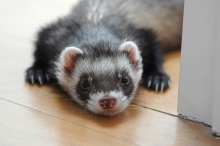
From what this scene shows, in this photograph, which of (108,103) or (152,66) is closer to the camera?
(108,103)

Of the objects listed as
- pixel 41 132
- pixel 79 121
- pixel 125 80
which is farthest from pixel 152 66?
pixel 41 132

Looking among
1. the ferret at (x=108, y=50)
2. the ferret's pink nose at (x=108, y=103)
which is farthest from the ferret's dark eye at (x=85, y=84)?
the ferret's pink nose at (x=108, y=103)

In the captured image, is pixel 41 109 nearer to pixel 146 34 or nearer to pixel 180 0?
pixel 146 34

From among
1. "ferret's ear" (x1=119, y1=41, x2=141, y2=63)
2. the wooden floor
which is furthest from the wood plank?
"ferret's ear" (x1=119, y1=41, x2=141, y2=63)

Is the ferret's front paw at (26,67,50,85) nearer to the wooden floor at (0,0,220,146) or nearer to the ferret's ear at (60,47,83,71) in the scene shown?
the wooden floor at (0,0,220,146)

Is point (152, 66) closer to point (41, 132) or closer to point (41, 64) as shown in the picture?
point (41, 64)

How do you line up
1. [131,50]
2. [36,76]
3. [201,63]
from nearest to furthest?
1. [201,63]
2. [131,50]
3. [36,76]

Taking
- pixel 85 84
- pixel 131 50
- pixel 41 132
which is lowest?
pixel 41 132
